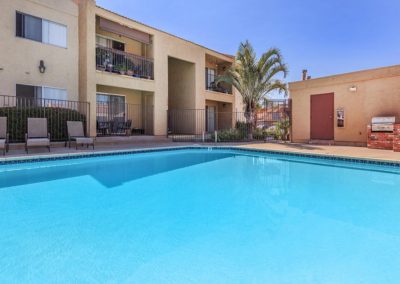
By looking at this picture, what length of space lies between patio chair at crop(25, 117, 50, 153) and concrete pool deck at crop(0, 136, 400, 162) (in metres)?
0.37

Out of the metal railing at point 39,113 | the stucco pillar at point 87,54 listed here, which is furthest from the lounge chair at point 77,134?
the stucco pillar at point 87,54

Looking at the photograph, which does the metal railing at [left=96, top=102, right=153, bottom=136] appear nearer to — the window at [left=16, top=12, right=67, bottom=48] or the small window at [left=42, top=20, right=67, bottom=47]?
the small window at [left=42, top=20, right=67, bottom=47]

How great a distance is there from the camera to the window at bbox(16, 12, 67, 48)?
12.3 metres

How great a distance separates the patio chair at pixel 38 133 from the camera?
1041cm

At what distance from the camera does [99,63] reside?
14867 mm

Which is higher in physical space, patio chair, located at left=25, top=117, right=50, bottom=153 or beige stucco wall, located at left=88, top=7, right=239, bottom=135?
beige stucco wall, located at left=88, top=7, right=239, bottom=135

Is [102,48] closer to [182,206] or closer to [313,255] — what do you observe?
[182,206]

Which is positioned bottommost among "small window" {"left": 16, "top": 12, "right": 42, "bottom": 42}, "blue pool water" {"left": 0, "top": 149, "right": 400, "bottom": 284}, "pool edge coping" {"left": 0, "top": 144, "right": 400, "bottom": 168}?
"blue pool water" {"left": 0, "top": 149, "right": 400, "bottom": 284}

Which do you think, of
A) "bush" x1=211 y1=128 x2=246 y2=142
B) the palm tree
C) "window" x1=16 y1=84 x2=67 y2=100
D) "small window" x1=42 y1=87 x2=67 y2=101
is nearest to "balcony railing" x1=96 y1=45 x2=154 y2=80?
"small window" x1=42 y1=87 x2=67 y2=101

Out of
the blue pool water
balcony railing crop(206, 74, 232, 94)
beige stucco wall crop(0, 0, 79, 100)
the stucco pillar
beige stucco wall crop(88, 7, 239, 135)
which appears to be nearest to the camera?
the blue pool water

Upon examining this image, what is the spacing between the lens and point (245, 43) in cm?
1673

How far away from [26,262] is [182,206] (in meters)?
2.63

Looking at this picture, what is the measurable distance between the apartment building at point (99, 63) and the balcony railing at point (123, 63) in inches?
2.0

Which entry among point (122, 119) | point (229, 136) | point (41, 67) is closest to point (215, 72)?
point (229, 136)
